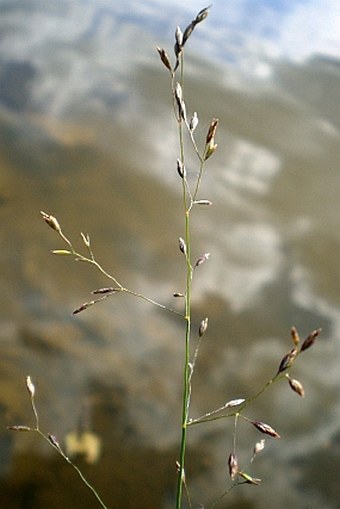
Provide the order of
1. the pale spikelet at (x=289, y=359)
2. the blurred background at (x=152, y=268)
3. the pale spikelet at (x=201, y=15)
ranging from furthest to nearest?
1. the blurred background at (x=152, y=268)
2. the pale spikelet at (x=201, y=15)
3. the pale spikelet at (x=289, y=359)

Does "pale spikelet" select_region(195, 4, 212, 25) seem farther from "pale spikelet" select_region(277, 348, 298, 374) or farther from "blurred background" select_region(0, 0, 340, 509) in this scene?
"blurred background" select_region(0, 0, 340, 509)

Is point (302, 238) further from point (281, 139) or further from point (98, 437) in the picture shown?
point (98, 437)

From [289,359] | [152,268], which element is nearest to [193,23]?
[289,359]

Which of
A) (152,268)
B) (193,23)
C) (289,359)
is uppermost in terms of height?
(193,23)

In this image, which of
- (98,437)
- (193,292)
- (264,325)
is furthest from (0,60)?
(98,437)

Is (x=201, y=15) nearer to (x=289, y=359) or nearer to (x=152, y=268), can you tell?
(x=289, y=359)

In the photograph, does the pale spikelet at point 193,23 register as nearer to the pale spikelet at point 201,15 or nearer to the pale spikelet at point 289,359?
the pale spikelet at point 201,15

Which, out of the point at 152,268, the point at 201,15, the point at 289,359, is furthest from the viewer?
the point at 152,268

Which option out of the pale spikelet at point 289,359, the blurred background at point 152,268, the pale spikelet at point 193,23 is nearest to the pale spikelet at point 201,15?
the pale spikelet at point 193,23
